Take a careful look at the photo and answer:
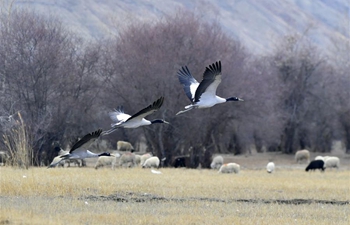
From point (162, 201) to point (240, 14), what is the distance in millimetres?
131229

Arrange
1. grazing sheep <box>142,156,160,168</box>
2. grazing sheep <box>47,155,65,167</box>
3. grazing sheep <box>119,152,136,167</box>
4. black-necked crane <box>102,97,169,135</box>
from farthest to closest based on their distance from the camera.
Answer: grazing sheep <box>119,152,136,167</box>
grazing sheep <box>142,156,160,168</box>
grazing sheep <box>47,155,65,167</box>
black-necked crane <box>102,97,169,135</box>

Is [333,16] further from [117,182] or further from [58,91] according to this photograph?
[117,182]

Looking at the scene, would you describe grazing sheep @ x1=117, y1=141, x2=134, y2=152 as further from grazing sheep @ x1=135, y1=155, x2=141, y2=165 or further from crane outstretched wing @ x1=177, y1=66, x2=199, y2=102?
crane outstretched wing @ x1=177, y1=66, x2=199, y2=102

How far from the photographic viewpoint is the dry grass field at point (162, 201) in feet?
44.1

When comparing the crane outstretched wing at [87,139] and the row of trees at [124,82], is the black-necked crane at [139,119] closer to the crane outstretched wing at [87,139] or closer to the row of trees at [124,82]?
the crane outstretched wing at [87,139]

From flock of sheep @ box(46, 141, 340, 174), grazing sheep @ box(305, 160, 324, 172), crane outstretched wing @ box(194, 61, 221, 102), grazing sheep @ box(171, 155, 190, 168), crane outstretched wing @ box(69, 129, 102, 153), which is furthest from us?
grazing sheep @ box(171, 155, 190, 168)

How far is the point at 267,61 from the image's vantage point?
187ft

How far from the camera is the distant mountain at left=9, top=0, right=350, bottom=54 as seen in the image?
106125 mm

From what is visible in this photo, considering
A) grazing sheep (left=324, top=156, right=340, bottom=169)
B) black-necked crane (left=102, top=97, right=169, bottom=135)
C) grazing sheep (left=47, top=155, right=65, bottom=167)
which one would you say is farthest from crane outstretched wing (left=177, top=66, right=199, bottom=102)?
grazing sheep (left=324, top=156, right=340, bottom=169)

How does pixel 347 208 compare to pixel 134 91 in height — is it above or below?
below

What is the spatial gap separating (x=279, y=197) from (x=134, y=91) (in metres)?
19.8

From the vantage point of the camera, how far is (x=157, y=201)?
1669cm

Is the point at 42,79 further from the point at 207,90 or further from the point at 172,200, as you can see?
the point at 172,200

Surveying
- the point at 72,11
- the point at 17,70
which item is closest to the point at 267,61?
the point at 17,70
